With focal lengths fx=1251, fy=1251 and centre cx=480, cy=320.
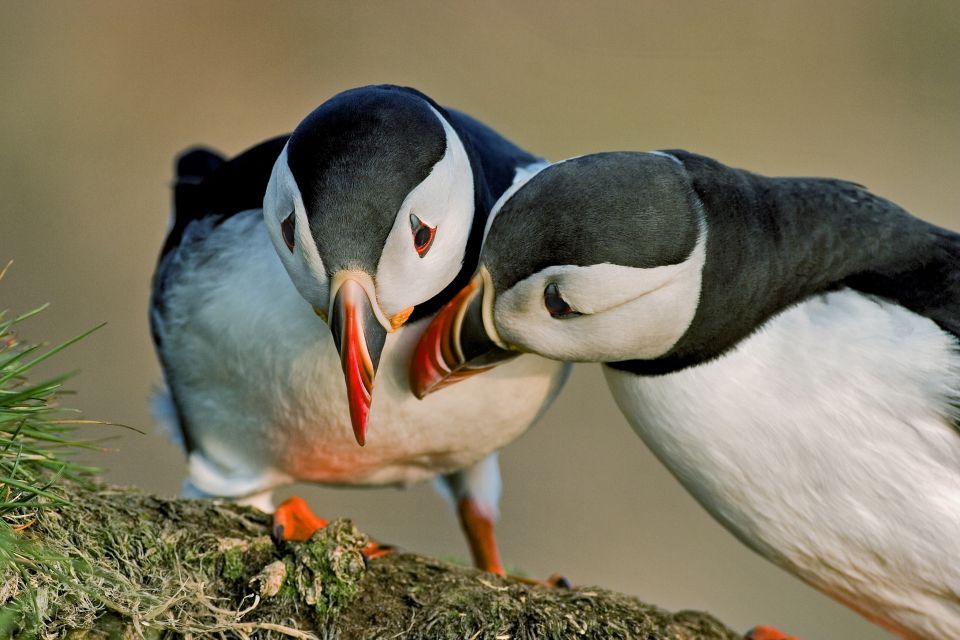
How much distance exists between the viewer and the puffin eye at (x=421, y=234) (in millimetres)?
3109

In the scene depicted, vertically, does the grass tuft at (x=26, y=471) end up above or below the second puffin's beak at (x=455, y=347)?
below

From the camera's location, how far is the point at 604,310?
3186 millimetres

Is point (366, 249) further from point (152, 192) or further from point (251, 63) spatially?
point (251, 63)

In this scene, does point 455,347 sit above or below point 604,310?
below

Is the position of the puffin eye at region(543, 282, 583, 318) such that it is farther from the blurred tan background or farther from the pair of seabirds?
the blurred tan background

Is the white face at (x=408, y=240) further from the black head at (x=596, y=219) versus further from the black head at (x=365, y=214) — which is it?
the black head at (x=596, y=219)

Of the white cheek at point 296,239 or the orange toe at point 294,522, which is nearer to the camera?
the white cheek at point 296,239

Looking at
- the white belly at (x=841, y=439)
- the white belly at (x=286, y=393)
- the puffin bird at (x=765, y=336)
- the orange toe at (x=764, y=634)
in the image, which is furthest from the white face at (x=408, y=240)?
the orange toe at (x=764, y=634)

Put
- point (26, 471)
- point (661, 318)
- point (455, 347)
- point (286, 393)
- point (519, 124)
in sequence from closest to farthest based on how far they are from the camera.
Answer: point (26, 471) < point (661, 318) < point (455, 347) < point (286, 393) < point (519, 124)

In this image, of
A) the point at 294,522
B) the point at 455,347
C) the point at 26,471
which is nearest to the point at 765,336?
the point at 455,347

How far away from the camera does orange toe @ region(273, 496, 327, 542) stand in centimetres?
330

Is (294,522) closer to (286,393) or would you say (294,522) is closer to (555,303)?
(286,393)

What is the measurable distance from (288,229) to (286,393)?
0.83m

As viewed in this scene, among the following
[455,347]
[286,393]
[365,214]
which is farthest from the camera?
[286,393]
